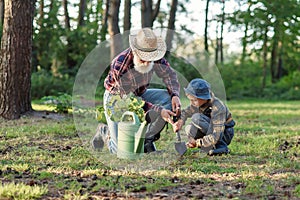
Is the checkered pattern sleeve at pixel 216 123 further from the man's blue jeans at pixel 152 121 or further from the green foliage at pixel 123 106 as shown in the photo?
the green foliage at pixel 123 106

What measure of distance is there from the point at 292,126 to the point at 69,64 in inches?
438

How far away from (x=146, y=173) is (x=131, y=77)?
134cm

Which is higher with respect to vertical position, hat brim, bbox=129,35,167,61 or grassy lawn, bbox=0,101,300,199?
hat brim, bbox=129,35,167,61

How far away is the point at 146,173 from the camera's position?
466cm

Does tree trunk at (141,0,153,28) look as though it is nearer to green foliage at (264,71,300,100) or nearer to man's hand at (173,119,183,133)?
green foliage at (264,71,300,100)

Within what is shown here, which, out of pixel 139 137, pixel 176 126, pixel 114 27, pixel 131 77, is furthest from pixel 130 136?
pixel 114 27

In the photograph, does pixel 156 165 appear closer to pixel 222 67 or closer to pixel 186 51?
pixel 186 51

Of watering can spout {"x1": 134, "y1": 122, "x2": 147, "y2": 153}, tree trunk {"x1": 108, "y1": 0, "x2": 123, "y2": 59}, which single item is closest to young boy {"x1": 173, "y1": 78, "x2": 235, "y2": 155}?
watering can spout {"x1": 134, "y1": 122, "x2": 147, "y2": 153}

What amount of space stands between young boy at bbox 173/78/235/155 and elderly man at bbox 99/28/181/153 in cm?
21

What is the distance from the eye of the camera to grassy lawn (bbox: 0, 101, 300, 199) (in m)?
3.88

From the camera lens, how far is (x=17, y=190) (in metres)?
3.69

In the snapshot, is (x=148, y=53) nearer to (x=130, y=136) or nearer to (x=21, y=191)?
(x=130, y=136)

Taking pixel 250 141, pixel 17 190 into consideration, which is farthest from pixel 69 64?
pixel 17 190

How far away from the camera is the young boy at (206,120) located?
18.3 ft
